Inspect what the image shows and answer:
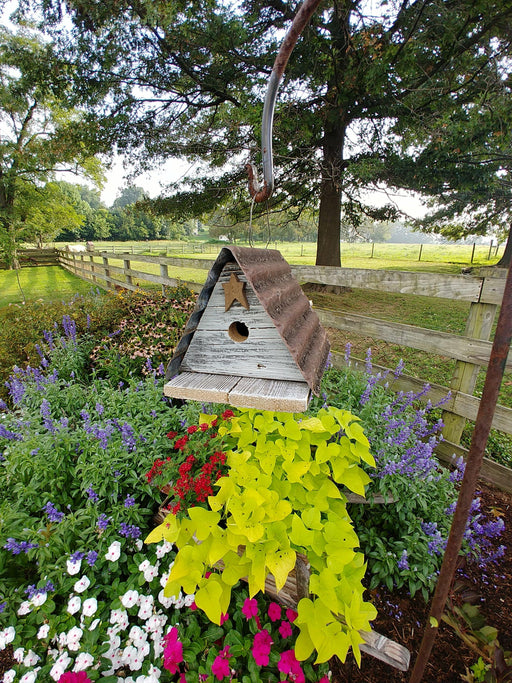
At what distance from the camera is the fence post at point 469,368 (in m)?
2.34

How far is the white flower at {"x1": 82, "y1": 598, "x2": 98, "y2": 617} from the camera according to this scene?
4.89 ft

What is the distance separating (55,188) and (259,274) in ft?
69.3

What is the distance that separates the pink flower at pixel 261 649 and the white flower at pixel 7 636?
1.09m

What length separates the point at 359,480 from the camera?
1420mm

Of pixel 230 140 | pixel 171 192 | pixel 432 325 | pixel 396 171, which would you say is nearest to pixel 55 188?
pixel 171 192

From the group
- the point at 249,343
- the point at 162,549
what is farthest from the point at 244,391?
the point at 162,549

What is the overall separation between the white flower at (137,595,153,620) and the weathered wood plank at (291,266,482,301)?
8.86 ft

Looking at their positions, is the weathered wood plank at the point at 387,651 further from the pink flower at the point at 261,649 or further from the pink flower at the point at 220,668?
the pink flower at the point at 220,668

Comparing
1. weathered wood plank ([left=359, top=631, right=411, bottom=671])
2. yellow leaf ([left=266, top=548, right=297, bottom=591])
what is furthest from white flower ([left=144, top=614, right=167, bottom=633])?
weathered wood plank ([left=359, top=631, right=411, bottom=671])

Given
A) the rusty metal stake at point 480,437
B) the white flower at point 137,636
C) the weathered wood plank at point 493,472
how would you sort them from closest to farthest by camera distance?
1. the rusty metal stake at point 480,437
2. the white flower at point 137,636
3. the weathered wood plank at point 493,472

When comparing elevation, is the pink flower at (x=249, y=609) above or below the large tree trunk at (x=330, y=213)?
below

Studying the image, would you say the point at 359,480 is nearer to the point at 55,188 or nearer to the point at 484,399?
the point at 484,399

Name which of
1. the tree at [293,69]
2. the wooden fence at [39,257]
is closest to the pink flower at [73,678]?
the tree at [293,69]

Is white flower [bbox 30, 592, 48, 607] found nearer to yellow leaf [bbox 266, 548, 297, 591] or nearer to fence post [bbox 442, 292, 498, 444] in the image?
yellow leaf [bbox 266, 548, 297, 591]
